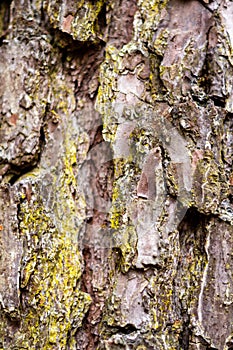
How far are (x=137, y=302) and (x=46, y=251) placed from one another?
0.21 meters

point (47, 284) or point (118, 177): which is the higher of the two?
point (118, 177)

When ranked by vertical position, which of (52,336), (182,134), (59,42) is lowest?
(52,336)

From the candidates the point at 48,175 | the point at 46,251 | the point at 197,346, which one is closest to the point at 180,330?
the point at 197,346

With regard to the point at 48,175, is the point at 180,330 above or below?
below

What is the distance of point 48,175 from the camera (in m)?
1.05

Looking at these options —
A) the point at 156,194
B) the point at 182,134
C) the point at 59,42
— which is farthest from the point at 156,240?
the point at 59,42

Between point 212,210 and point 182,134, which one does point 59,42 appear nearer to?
point 182,134

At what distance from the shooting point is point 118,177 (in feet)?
3.32

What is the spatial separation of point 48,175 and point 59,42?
29cm

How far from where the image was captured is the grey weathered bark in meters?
0.97

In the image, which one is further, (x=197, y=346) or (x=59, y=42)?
(x=59, y=42)

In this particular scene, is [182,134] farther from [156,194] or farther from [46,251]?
[46,251]

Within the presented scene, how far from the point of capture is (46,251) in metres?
1.00

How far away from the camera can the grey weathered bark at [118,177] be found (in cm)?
97
